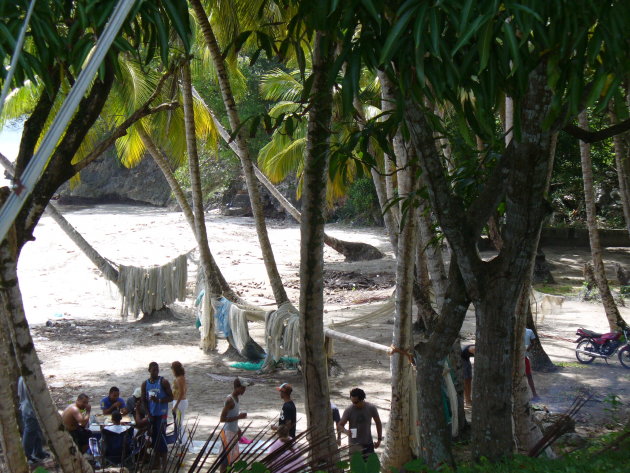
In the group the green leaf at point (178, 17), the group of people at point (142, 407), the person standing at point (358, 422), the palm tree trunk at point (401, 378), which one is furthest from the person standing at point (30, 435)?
the green leaf at point (178, 17)

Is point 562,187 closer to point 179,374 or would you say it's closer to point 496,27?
point 179,374

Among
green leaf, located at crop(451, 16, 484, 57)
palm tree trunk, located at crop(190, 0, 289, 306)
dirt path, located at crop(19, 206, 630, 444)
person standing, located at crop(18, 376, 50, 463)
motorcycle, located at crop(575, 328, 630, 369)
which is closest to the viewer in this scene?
green leaf, located at crop(451, 16, 484, 57)

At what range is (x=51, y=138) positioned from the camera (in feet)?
6.42

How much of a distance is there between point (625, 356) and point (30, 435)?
879cm

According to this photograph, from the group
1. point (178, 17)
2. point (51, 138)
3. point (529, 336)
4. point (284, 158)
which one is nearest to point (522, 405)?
point (529, 336)

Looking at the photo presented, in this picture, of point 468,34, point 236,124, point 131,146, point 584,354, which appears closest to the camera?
point 468,34

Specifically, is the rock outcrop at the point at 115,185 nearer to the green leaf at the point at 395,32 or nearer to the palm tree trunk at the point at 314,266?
the palm tree trunk at the point at 314,266

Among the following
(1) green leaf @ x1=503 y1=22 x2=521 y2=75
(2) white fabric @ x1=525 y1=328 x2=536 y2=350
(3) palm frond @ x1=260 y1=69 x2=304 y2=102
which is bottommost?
(2) white fabric @ x1=525 y1=328 x2=536 y2=350

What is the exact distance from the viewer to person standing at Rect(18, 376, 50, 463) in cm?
755

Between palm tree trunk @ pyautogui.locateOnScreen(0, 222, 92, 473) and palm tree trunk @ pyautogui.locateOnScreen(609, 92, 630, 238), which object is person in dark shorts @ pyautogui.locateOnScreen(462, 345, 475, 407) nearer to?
palm tree trunk @ pyautogui.locateOnScreen(609, 92, 630, 238)

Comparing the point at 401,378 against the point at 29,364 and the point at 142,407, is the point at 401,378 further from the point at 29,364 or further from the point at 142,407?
the point at 29,364

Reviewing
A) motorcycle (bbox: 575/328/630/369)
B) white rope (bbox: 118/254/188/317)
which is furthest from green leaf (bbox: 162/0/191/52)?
white rope (bbox: 118/254/188/317)

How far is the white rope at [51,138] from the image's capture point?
1845 mm

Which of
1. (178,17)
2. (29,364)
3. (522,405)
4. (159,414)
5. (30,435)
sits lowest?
(30,435)
